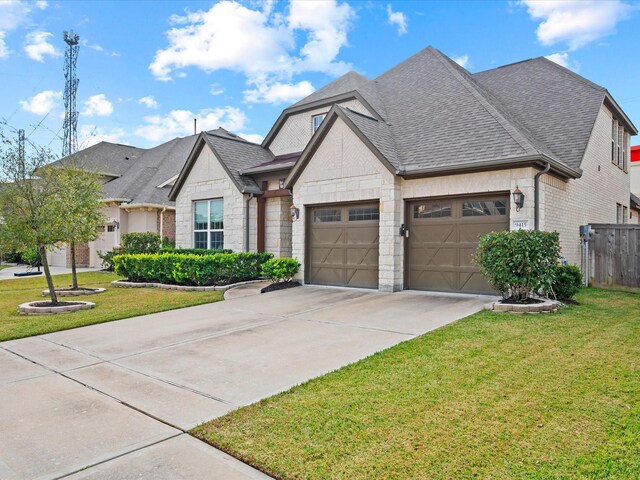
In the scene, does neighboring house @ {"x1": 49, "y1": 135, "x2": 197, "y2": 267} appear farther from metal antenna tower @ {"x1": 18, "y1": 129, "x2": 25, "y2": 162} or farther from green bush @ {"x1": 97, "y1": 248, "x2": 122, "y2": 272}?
metal antenna tower @ {"x1": 18, "y1": 129, "x2": 25, "y2": 162}

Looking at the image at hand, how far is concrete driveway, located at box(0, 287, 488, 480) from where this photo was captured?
11.0 ft

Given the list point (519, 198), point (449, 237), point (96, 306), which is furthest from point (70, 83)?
point (519, 198)

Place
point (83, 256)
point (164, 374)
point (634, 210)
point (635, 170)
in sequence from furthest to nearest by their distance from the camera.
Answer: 1. point (635, 170)
2. point (83, 256)
3. point (634, 210)
4. point (164, 374)

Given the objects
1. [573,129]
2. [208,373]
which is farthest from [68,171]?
[573,129]

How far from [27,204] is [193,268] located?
15.4ft

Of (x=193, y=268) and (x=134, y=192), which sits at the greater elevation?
(x=134, y=192)

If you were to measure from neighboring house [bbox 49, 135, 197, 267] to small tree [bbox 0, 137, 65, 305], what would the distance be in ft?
33.9

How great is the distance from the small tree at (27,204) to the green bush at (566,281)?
11292 millimetres

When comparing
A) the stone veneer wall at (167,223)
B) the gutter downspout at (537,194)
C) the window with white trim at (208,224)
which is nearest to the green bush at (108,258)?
the stone veneer wall at (167,223)

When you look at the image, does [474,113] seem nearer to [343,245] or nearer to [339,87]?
[343,245]

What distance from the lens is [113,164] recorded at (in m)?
28.4

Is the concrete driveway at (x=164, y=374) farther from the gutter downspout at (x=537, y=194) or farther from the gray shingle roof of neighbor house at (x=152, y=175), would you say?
the gray shingle roof of neighbor house at (x=152, y=175)

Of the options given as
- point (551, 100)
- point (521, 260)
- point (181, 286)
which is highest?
point (551, 100)

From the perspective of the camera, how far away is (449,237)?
37.7 feet
